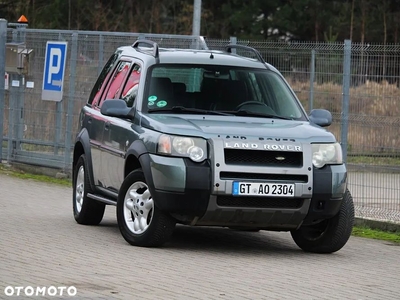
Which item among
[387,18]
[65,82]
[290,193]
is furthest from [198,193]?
[387,18]

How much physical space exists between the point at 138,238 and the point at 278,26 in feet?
138

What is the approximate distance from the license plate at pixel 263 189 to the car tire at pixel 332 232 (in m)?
0.82

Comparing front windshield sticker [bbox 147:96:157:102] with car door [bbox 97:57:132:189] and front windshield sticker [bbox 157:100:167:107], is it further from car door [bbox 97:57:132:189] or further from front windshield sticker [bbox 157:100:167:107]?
car door [bbox 97:57:132:189]

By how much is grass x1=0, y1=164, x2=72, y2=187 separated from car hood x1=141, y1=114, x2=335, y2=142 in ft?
23.5

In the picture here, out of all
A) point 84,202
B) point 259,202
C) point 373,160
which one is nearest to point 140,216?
point 259,202

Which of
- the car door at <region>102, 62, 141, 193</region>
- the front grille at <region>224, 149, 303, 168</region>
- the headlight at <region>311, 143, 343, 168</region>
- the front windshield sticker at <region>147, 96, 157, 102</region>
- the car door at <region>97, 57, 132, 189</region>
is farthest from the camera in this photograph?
the car door at <region>97, 57, 132, 189</region>

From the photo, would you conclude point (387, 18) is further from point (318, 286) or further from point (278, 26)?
point (318, 286)

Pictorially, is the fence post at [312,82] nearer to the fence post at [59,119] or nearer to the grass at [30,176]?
the grass at [30,176]

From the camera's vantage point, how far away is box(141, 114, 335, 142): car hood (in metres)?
11.6

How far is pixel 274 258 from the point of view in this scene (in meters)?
11.7

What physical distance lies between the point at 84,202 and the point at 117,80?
1317 millimetres

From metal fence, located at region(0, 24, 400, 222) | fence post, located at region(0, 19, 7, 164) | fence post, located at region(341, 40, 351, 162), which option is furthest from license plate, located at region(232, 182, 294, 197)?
fence post, located at region(0, 19, 7, 164)

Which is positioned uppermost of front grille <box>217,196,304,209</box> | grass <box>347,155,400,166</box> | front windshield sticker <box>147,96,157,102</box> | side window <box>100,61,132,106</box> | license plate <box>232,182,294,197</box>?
side window <box>100,61,132,106</box>

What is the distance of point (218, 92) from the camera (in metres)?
12.7
